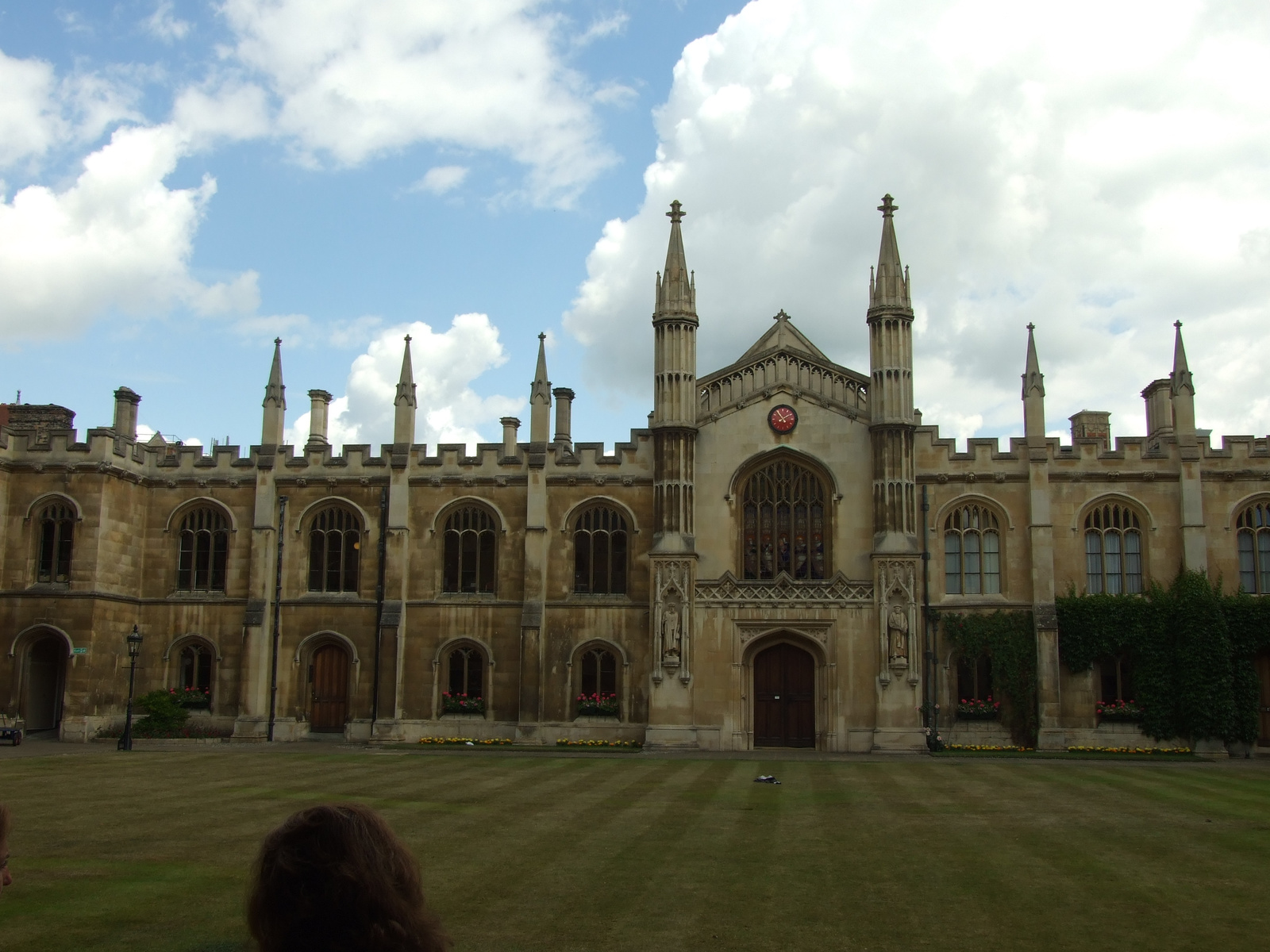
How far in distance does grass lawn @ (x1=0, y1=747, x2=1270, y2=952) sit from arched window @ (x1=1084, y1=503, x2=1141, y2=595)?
38.4 ft

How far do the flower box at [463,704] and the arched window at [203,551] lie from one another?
858 cm

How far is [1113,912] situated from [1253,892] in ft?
7.15

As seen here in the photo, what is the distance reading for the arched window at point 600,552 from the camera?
3681 centimetres

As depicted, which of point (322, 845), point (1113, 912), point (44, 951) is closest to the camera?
point (322, 845)

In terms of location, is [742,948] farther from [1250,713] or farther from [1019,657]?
[1250,713]

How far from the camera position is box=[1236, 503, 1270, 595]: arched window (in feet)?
115

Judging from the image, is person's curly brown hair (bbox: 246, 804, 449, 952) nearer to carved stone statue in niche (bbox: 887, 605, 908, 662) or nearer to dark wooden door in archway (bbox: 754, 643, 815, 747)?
carved stone statue in niche (bbox: 887, 605, 908, 662)

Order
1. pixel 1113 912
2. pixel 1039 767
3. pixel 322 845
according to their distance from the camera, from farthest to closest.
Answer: pixel 1039 767
pixel 1113 912
pixel 322 845

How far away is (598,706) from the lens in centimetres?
3581

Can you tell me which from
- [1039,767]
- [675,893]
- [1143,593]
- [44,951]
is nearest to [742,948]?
[675,893]

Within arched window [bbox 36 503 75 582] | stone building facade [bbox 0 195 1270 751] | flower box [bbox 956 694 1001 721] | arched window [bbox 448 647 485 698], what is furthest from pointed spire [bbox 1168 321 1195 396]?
arched window [bbox 36 503 75 582]

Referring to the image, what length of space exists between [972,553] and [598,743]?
12.9m

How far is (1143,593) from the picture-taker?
116 feet

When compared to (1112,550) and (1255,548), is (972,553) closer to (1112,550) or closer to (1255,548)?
(1112,550)
